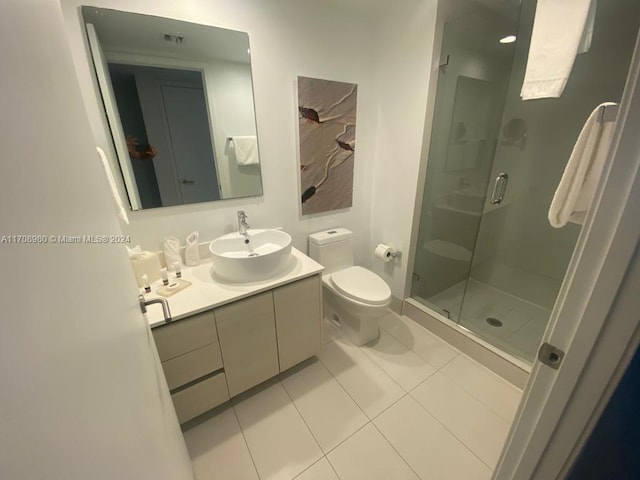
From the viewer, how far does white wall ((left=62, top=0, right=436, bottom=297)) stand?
140 cm

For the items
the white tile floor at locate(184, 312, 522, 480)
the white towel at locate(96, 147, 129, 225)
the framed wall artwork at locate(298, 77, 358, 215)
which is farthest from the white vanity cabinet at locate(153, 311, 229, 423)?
the framed wall artwork at locate(298, 77, 358, 215)

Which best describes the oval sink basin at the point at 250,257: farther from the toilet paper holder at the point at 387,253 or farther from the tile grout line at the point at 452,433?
the tile grout line at the point at 452,433

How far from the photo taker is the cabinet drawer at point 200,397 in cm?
123

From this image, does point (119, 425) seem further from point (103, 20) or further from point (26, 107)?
point (103, 20)

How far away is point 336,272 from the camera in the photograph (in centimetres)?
Result: 200

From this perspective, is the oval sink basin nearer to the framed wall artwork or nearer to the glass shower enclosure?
the framed wall artwork

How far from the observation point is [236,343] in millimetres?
1310

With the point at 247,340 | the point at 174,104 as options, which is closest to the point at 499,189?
the point at 247,340

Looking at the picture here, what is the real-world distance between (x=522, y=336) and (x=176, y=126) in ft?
8.62

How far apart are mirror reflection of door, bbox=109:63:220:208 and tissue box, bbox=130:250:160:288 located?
29 cm

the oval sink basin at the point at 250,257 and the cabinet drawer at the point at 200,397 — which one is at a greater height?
the oval sink basin at the point at 250,257

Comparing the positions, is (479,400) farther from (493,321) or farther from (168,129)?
(168,129)

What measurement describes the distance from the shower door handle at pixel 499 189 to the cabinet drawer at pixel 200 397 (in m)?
2.39

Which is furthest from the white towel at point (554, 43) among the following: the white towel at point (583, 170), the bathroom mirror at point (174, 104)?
the bathroom mirror at point (174, 104)
